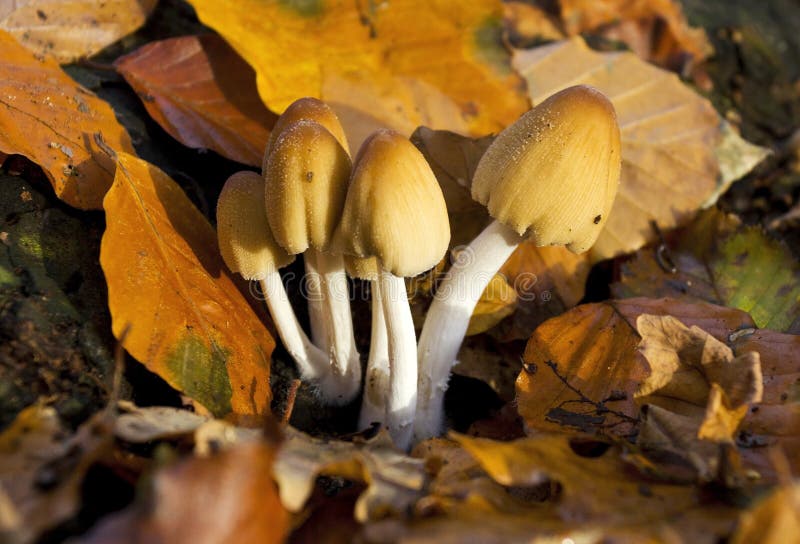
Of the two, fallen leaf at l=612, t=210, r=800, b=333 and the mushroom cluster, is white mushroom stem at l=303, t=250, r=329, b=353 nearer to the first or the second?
the mushroom cluster

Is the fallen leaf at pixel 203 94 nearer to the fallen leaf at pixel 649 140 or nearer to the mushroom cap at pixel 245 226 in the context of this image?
the mushroom cap at pixel 245 226

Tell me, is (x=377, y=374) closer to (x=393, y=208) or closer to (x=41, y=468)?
(x=393, y=208)

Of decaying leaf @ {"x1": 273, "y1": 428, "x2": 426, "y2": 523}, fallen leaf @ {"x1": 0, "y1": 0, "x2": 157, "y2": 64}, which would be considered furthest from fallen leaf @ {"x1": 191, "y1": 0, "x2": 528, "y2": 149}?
decaying leaf @ {"x1": 273, "y1": 428, "x2": 426, "y2": 523}

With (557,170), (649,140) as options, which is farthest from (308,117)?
(649,140)

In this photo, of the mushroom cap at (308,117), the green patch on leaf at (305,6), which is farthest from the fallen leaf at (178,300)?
the green patch on leaf at (305,6)

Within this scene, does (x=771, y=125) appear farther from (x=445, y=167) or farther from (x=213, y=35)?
(x=213, y=35)

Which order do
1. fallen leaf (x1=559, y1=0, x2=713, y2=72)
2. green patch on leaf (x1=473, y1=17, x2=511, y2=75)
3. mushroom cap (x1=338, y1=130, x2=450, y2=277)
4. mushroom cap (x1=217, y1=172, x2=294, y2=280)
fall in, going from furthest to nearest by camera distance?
fallen leaf (x1=559, y1=0, x2=713, y2=72) < green patch on leaf (x1=473, y1=17, x2=511, y2=75) < mushroom cap (x1=217, y1=172, x2=294, y2=280) < mushroom cap (x1=338, y1=130, x2=450, y2=277)

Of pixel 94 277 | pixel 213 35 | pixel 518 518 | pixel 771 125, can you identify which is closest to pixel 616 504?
pixel 518 518
